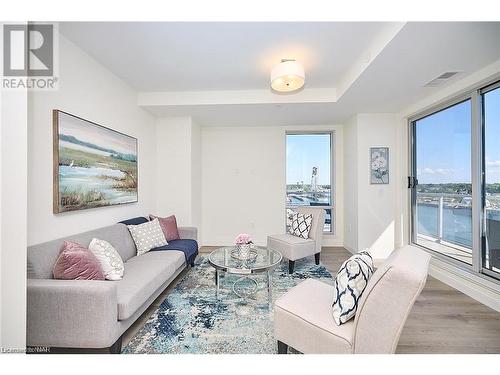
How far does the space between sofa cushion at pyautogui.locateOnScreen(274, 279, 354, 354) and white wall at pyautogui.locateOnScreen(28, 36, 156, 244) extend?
2.08m

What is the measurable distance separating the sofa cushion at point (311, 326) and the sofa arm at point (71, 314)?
3.80 feet

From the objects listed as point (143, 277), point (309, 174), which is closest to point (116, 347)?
point (143, 277)

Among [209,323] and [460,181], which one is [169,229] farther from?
[460,181]

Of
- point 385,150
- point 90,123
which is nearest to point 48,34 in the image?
point 90,123

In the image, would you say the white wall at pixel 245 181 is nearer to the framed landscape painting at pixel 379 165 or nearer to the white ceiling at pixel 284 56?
the framed landscape painting at pixel 379 165

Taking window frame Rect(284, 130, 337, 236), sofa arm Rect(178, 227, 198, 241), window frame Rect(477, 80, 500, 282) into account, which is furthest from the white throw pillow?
window frame Rect(477, 80, 500, 282)

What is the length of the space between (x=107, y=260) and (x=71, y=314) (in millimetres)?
531

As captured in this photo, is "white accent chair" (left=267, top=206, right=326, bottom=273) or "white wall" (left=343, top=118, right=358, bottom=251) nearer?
"white accent chair" (left=267, top=206, right=326, bottom=273)

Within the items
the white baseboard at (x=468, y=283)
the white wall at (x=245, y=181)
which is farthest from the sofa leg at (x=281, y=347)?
the white wall at (x=245, y=181)

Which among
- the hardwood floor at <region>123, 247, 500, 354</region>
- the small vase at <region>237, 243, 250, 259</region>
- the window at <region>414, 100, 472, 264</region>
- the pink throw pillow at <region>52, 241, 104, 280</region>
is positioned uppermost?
the window at <region>414, 100, 472, 264</region>

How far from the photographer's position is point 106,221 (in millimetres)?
2707

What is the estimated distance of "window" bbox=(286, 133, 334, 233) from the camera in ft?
15.5

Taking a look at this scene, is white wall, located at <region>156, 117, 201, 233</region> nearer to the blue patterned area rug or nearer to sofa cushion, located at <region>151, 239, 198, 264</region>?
sofa cushion, located at <region>151, 239, 198, 264</region>

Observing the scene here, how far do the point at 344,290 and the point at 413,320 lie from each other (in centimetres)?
126
